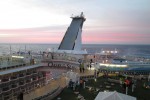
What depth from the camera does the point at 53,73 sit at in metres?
34.0

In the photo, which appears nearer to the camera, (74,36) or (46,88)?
(46,88)

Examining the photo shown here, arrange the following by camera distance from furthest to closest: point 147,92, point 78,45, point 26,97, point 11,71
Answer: point 78,45, point 11,71, point 147,92, point 26,97

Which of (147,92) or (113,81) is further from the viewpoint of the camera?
(113,81)

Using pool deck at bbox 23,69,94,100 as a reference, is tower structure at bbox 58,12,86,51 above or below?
above

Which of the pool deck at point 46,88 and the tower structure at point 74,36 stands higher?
the tower structure at point 74,36

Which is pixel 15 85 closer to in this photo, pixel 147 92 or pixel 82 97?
pixel 82 97

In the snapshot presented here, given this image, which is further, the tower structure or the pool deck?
the tower structure

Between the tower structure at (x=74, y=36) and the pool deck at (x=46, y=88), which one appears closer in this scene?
the pool deck at (x=46, y=88)

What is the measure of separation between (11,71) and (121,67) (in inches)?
727

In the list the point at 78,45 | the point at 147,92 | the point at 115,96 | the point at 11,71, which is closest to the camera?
the point at 115,96

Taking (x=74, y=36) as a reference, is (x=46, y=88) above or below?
below

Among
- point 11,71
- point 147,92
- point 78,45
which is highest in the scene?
point 78,45

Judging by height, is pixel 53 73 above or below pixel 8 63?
below

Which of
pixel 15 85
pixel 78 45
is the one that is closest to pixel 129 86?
pixel 15 85
